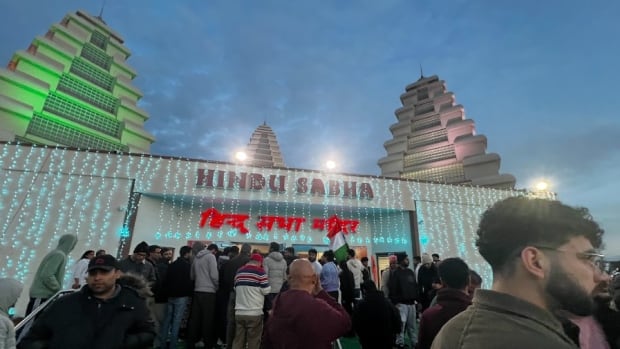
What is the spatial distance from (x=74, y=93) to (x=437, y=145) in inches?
1242

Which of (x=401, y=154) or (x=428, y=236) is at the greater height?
(x=401, y=154)

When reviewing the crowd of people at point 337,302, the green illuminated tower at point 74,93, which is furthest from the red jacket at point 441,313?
the green illuminated tower at point 74,93

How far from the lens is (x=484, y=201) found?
14.8 meters

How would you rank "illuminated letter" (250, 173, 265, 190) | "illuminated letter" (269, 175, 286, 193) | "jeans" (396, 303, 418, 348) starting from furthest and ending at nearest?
"illuminated letter" (269, 175, 286, 193) → "illuminated letter" (250, 173, 265, 190) → "jeans" (396, 303, 418, 348)

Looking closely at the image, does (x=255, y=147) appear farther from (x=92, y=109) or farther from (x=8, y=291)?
(x=8, y=291)

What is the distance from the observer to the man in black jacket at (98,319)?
202 cm

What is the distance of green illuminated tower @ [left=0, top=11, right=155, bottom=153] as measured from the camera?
15.7 m

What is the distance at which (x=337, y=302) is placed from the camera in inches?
110

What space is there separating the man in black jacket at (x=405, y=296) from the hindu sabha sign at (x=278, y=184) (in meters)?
6.54

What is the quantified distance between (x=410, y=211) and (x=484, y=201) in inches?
175

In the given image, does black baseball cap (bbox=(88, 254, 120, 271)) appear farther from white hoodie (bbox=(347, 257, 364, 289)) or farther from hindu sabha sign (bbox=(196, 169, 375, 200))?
hindu sabha sign (bbox=(196, 169, 375, 200))

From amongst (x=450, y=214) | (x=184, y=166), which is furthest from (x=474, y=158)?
(x=184, y=166)

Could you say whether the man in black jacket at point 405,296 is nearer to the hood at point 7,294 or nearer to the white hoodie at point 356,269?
the white hoodie at point 356,269

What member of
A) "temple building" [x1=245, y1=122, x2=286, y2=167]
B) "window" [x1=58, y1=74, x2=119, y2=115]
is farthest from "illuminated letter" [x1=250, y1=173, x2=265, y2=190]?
"temple building" [x1=245, y1=122, x2=286, y2=167]
